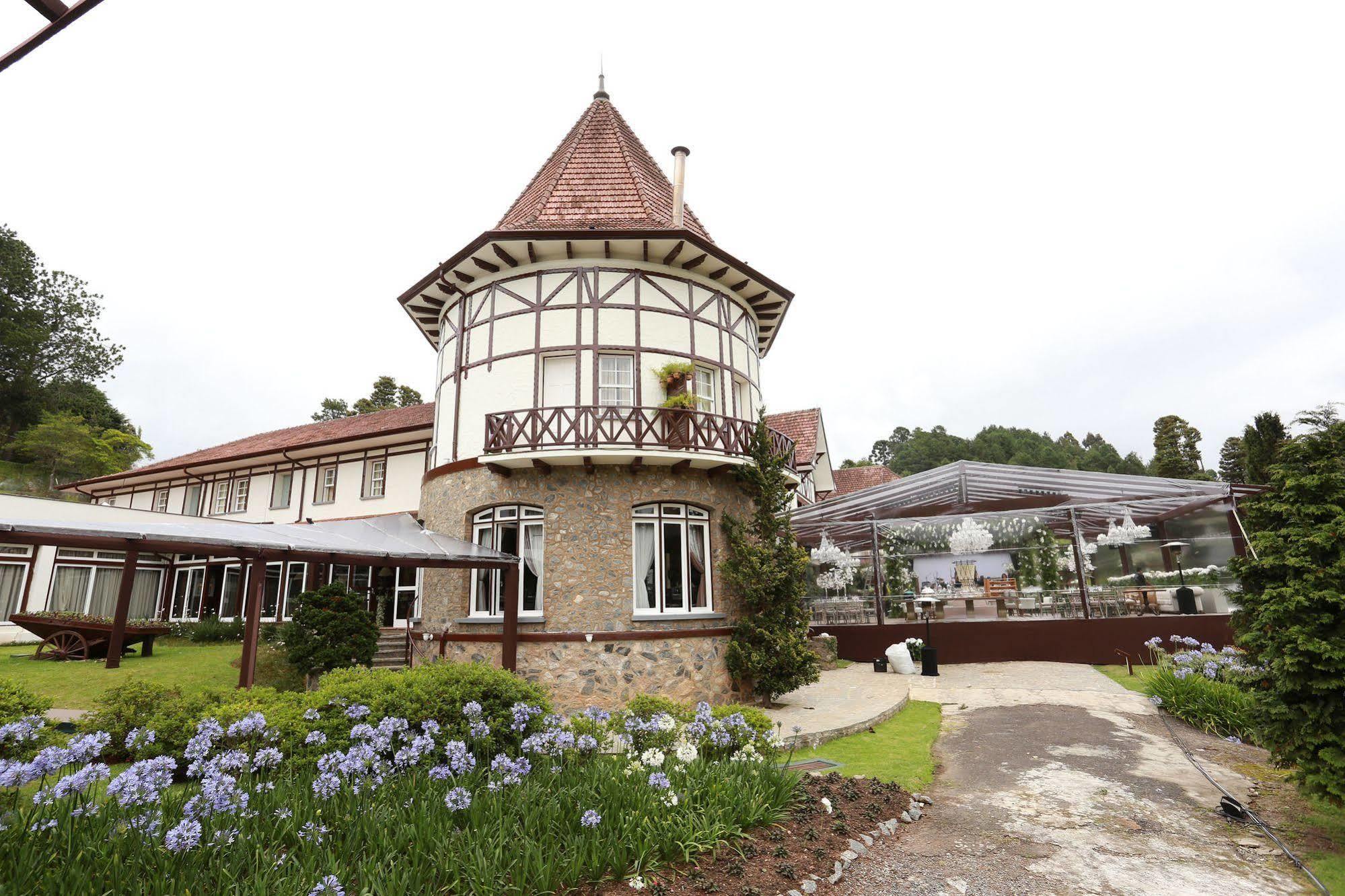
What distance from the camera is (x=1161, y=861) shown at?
209 inches

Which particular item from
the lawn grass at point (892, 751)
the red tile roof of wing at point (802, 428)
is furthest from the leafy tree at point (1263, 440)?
the lawn grass at point (892, 751)

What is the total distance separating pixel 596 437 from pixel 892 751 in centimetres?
660

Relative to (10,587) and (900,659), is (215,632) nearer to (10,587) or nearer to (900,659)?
(10,587)

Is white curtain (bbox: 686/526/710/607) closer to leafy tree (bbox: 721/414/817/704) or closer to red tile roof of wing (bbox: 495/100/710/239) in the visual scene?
leafy tree (bbox: 721/414/817/704)

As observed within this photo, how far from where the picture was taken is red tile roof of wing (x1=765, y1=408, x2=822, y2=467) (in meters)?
24.2

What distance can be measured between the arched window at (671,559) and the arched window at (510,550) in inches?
72.8

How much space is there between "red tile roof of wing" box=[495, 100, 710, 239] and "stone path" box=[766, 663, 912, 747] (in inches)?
349

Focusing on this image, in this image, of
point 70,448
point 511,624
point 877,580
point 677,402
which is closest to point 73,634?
point 511,624

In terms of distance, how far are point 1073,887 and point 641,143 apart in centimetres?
1648

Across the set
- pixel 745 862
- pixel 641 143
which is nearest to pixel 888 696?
pixel 745 862

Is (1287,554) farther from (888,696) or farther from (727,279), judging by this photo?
(727,279)

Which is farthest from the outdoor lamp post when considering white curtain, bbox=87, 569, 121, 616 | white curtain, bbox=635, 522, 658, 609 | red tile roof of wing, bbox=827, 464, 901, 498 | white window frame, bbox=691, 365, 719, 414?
white curtain, bbox=87, 569, 121, 616

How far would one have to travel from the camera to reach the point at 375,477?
68.1 ft

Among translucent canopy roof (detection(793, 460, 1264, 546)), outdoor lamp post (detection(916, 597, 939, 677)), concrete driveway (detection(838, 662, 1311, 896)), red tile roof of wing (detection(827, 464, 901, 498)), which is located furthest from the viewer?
red tile roof of wing (detection(827, 464, 901, 498))
